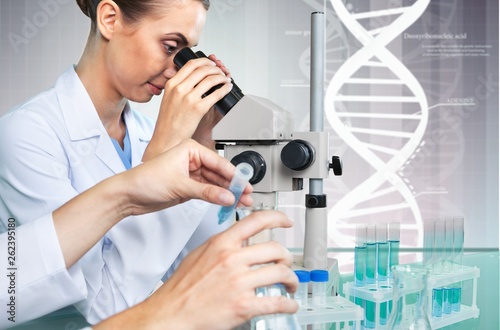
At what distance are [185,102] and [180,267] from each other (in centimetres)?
71

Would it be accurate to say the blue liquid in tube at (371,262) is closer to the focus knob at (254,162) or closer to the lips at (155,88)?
the focus knob at (254,162)

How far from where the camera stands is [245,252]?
0.71 metres

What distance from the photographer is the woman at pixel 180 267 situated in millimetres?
710

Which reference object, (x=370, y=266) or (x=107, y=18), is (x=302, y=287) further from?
(x=107, y=18)

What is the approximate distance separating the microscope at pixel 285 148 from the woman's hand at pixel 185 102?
0.07 meters

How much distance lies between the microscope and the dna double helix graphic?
8.81 ft

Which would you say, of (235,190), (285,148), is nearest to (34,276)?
(235,190)

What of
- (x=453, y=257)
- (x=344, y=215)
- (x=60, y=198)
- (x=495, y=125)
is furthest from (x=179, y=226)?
(x=495, y=125)

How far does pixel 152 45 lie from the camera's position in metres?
1.55

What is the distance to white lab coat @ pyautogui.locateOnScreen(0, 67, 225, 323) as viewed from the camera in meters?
1.39

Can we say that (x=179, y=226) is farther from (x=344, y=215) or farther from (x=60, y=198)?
(x=344, y=215)

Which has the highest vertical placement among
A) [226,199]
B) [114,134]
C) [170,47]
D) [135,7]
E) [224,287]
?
[135,7]

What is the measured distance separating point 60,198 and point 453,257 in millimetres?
1066

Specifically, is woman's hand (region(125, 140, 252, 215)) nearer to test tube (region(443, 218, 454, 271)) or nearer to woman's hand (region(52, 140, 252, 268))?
woman's hand (region(52, 140, 252, 268))
